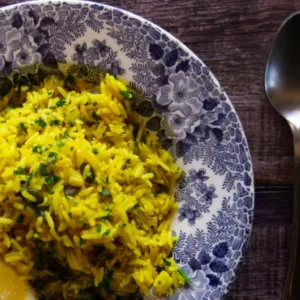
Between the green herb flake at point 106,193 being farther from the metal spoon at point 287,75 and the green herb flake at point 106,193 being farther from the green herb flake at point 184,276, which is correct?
the metal spoon at point 287,75

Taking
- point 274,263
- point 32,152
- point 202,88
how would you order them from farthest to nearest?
1. point 274,263
2. point 202,88
3. point 32,152

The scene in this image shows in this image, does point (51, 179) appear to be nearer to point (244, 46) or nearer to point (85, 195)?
point (85, 195)

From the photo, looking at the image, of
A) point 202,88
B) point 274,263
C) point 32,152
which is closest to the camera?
point 32,152

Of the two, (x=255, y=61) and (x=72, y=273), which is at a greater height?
(x=255, y=61)

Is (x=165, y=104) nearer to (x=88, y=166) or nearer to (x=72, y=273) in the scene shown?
(x=88, y=166)

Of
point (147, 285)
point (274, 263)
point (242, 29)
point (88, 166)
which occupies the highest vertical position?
point (242, 29)

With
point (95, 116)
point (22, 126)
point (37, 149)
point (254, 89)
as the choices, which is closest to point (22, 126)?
point (22, 126)

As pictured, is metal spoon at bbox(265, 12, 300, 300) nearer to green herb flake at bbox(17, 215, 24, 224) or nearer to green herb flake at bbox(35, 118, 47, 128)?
green herb flake at bbox(35, 118, 47, 128)

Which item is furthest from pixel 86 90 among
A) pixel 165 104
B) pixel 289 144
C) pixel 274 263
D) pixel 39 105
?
pixel 274 263
